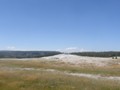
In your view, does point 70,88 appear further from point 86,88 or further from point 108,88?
point 108,88

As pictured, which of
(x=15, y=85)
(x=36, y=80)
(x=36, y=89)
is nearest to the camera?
(x=36, y=89)

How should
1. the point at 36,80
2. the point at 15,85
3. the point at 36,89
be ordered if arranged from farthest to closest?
the point at 36,80, the point at 15,85, the point at 36,89

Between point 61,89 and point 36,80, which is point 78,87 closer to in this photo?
point 61,89

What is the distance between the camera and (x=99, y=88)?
22.6m

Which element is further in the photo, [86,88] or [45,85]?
[45,85]

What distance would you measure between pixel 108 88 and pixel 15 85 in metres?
8.98

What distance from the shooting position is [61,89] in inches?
Answer: 866

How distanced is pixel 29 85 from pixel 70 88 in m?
4.24

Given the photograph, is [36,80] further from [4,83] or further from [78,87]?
[78,87]

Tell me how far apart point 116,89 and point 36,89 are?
757cm

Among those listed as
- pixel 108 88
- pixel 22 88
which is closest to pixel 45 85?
pixel 22 88

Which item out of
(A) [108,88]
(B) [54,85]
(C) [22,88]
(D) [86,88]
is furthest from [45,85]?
(A) [108,88]

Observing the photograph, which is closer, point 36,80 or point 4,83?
point 4,83

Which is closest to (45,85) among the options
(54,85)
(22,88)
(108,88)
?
(54,85)
